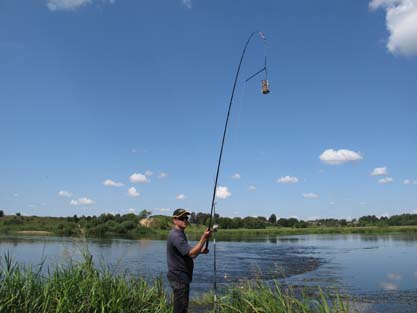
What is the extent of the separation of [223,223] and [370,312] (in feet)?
285

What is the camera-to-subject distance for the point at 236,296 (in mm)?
6824

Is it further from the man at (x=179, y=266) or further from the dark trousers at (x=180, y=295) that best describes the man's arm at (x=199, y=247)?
the dark trousers at (x=180, y=295)

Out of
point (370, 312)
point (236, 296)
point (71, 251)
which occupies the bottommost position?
point (370, 312)

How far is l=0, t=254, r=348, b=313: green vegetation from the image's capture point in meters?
6.13

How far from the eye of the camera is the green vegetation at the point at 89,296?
6133 millimetres

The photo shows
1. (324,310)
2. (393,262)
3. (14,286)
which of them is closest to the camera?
(324,310)

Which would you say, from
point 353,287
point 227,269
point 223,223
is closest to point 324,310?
point 353,287

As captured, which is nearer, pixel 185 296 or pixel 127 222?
pixel 185 296

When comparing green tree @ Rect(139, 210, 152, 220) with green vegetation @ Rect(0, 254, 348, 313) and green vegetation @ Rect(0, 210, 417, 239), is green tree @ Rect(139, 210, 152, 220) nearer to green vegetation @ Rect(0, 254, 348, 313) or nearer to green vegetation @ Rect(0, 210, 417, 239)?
green vegetation @ Rect(0, 210, 417, 239)

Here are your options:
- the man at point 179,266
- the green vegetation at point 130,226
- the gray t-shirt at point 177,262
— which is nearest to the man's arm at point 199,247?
the man at point 179,266

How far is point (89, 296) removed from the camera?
6.55m

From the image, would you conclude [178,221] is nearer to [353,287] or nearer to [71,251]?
[71,251]

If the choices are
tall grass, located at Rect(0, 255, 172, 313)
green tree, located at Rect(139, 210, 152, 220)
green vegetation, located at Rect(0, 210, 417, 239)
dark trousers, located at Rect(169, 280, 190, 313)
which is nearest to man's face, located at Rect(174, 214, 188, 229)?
dark trousers, located at Rect(169, 280, 190, 313)

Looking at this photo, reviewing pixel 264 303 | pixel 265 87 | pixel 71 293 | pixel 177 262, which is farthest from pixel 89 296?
pixel 265 87
